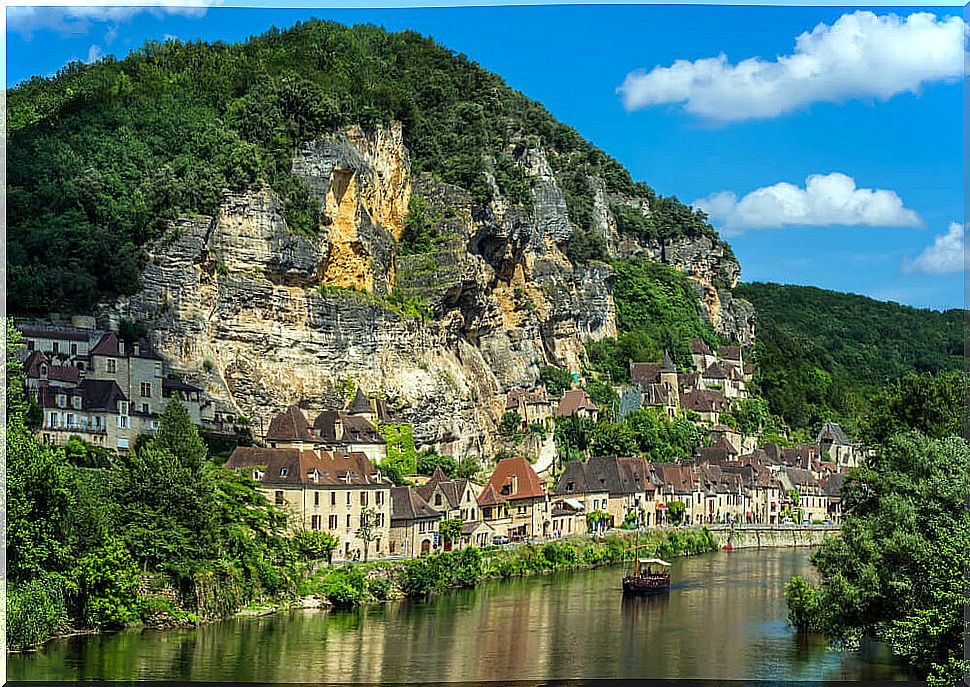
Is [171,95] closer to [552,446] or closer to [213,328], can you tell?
[213,328]

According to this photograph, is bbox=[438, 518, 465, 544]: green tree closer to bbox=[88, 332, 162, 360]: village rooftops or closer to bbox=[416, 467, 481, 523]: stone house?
bbox=[416, 467, 481, 523]: stone house

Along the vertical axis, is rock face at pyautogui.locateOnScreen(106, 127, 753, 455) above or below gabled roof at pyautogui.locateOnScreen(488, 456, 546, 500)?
above

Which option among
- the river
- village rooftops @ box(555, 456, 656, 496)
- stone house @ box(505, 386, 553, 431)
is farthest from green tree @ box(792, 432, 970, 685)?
stone house @ box(505, 386, 553, 431)

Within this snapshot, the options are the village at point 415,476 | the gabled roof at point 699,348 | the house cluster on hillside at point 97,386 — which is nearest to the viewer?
the house cluster on hillside at point 97,386

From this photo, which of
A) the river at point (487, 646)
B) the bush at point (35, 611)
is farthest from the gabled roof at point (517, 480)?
the bush at point (35, 611)

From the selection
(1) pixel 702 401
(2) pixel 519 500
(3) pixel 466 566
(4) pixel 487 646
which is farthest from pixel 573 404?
(4) pixel 487 646

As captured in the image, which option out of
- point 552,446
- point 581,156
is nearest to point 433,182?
point 552,446

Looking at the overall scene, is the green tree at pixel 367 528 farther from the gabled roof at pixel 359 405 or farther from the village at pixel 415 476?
the gabled roof at pixel 359 405
